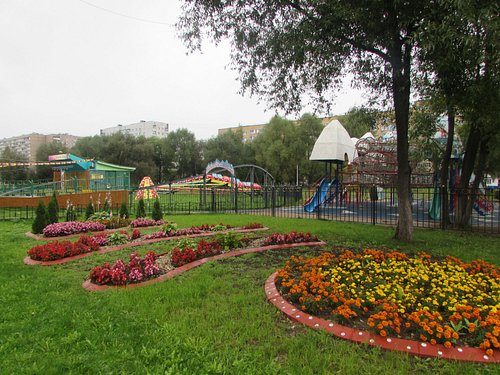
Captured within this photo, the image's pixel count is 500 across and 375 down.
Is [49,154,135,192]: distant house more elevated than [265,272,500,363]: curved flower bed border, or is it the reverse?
[49,154,135,192]: distant house

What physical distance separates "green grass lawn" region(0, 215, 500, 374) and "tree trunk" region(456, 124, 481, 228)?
8037 mm

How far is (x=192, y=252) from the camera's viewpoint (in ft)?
20.1

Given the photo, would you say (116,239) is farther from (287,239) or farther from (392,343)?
(392,343)

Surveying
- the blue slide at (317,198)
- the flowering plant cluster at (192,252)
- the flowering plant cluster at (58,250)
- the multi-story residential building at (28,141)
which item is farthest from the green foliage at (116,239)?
the multi-story residential building at (28,141)

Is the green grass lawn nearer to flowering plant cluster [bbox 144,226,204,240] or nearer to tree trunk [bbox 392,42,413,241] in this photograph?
flowering plant cluster [bbox 144,226,204,240]

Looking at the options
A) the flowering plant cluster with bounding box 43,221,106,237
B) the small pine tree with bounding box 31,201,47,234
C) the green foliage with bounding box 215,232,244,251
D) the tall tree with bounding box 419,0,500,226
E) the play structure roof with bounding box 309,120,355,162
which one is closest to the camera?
the tall tree with bounding box 419,0,500,226

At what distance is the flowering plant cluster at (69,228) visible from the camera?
948cm

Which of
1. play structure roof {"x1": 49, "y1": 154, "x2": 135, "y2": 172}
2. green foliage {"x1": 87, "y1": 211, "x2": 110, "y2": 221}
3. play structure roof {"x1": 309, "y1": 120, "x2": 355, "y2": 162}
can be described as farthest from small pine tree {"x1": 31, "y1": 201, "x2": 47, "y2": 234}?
play structure roof {"x1": 49, "y1": 154, "x2": 135, "y2": 172}

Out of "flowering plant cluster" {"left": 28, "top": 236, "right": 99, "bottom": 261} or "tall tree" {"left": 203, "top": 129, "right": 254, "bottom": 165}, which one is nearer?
"flowering plant cluster" {"left": 28, "top": 236, "right": 99, "bottom": 261}

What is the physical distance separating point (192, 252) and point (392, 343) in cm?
386

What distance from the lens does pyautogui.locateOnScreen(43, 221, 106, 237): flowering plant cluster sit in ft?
31.1

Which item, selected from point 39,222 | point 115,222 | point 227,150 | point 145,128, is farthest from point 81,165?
point 145,128

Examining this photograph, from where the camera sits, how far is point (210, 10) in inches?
307

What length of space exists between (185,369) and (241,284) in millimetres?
2137
